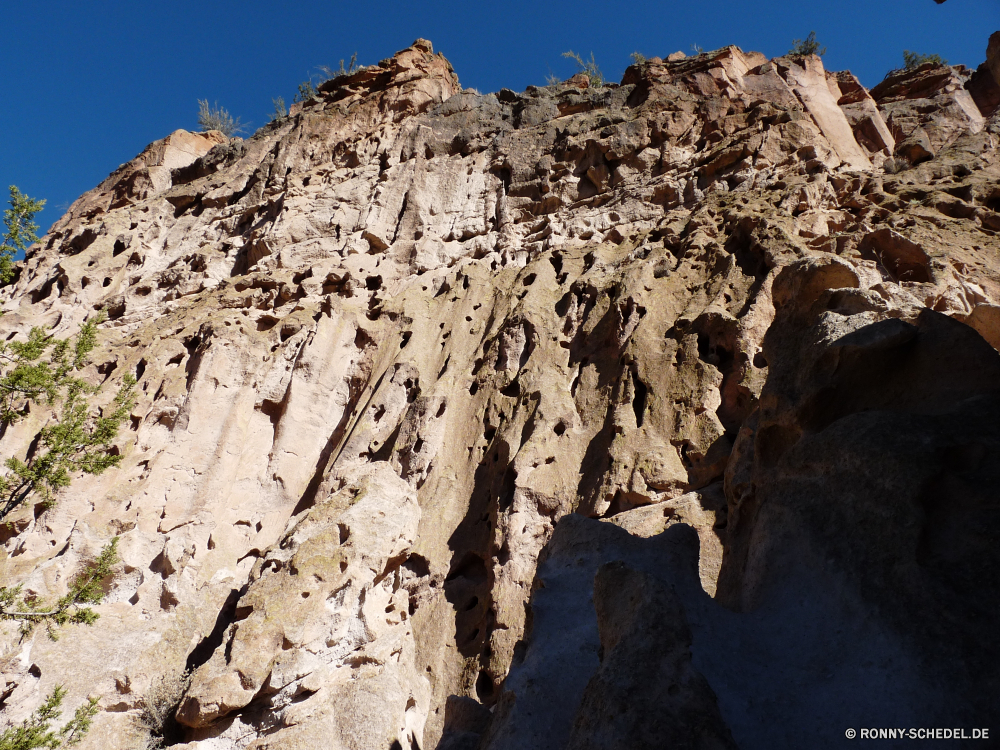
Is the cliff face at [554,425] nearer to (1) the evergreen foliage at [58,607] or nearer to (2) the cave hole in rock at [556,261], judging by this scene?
(2) the cave hole in rock at [556,261]

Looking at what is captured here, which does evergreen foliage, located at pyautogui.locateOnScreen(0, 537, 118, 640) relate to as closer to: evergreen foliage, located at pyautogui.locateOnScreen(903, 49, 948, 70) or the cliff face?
the cliff face

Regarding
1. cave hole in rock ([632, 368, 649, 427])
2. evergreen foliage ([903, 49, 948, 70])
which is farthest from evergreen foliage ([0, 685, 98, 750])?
evergreen foliage ([903, 49, 948, 70])

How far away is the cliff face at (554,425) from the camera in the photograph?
4.48 metres

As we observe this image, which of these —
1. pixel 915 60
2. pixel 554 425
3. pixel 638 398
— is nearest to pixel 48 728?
pixel 554 425

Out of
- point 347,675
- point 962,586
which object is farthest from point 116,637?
point 962,586

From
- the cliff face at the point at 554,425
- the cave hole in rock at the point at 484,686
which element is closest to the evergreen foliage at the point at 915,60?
the cliff face at the point at 554,425

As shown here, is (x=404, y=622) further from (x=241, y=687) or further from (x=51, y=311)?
(x=51, y=311)

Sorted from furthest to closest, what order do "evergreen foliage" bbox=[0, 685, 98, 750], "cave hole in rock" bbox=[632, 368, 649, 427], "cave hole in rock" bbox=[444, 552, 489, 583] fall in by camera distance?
"cave hole in rock" bbox=[632, 368, 649, 427]
"cave hole in rock" bbox=[444, 552, 489, 583]
"evergreen foliage" bbox=[0, 685, 98, 750]

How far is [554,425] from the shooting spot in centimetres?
1048

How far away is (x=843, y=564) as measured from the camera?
183 inches

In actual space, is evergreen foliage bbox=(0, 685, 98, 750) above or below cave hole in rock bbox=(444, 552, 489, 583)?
below

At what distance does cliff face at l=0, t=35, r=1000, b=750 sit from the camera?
14.7 feet

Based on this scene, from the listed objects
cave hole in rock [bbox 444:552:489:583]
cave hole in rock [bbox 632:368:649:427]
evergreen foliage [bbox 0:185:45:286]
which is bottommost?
cave hole in rock [bbox 444:552:489:583]

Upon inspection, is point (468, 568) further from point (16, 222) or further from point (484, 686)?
point (16, 222)
